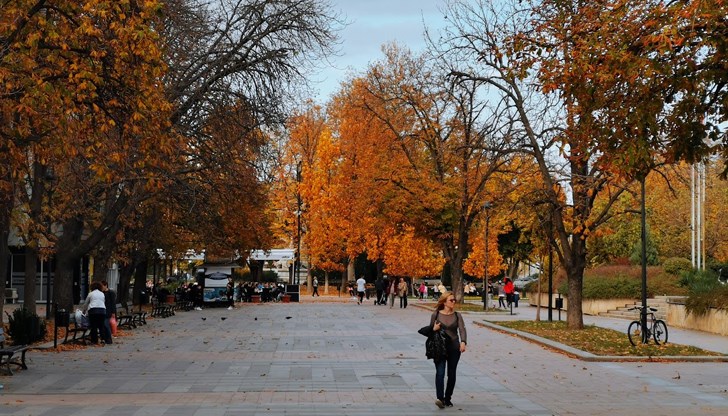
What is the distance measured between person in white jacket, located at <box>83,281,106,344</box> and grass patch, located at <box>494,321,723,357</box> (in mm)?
11482

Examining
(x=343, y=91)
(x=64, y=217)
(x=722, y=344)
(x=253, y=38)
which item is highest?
(x=343, y=91)

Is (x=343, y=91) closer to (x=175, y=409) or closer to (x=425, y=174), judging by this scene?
(x=425, y=174)

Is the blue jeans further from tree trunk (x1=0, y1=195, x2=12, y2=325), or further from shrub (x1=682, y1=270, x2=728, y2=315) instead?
A: shrub (x1=682, y1=270, x2=728, y2=315)

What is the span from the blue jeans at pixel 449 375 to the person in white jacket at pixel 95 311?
13.3 m

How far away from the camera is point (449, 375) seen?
47.3 ft

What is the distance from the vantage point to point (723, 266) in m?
62.9

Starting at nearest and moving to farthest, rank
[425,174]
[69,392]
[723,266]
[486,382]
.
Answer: [69,392]
[486,382]
[425,174]
[723,266]

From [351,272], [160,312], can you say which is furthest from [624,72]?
[351,272]

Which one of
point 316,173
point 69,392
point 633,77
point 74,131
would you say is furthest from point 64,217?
point 316,173

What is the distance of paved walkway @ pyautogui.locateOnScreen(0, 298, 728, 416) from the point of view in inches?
556

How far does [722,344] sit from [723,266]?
125 ft

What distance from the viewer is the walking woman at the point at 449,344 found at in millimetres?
14281

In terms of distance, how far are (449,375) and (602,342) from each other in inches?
494

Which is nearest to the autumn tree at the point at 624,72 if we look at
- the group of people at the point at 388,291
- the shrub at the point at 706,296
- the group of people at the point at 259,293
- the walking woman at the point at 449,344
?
the walking woman at the point at 449,344
